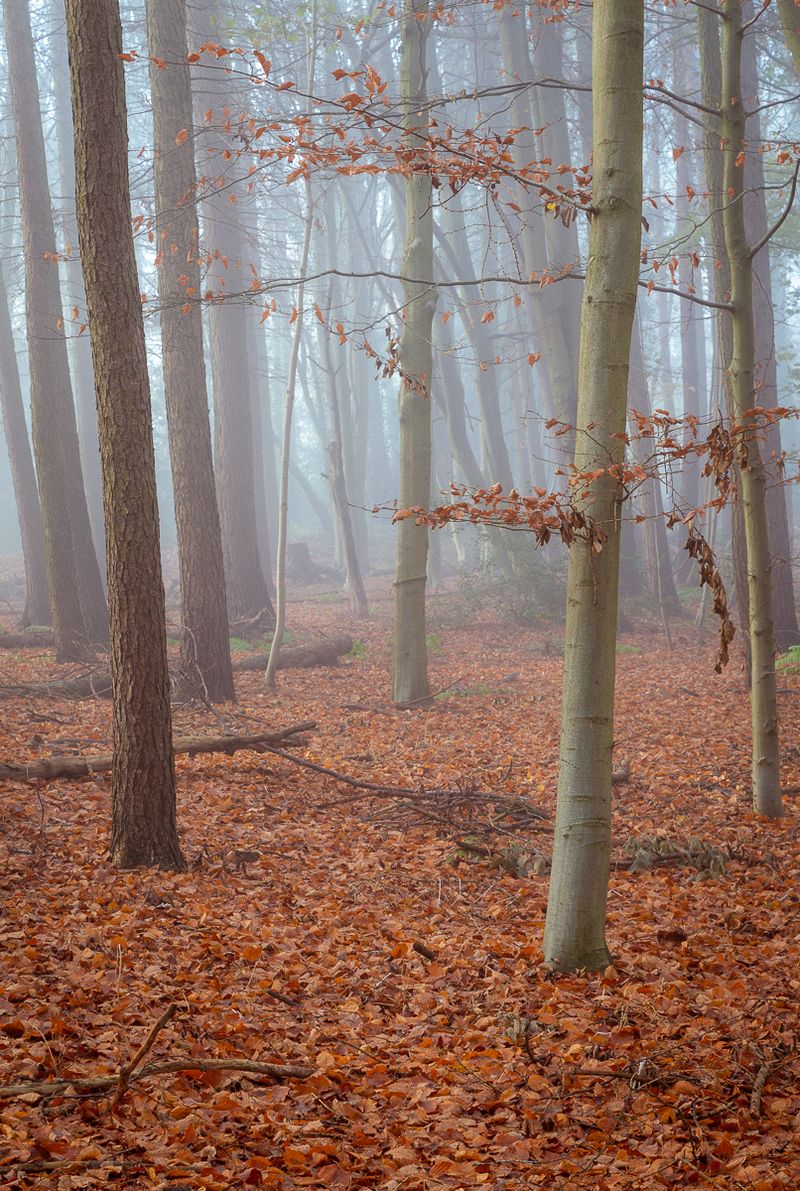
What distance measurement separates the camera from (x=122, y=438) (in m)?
5.16

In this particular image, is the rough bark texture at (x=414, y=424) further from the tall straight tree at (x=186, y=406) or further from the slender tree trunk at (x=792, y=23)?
the slender tree trunk at (x=792, y=23)

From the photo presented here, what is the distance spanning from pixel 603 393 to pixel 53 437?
1000cm

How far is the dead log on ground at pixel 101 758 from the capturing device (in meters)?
6.69

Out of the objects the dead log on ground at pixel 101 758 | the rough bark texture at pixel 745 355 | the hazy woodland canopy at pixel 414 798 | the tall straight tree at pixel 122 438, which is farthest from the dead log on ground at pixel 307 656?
the rough bark texture at pixel 745 355

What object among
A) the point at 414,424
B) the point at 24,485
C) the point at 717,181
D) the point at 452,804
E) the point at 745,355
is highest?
the point at 717,181

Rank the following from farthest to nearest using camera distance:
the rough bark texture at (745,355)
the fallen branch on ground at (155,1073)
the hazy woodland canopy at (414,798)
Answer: the rough bark texture at (745,355) < the hazy woodland canopy at (414,798) < the fallen branch on ground at (155,1073)

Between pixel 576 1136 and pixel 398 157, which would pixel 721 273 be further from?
pixel 576 1136

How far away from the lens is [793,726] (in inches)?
366

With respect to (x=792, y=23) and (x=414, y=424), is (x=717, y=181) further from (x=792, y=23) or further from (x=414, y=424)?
(x=414, y=424)

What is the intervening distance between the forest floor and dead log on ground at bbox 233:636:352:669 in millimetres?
4435

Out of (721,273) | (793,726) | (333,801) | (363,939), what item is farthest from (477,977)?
(721,273)

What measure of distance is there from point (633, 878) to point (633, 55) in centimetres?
470

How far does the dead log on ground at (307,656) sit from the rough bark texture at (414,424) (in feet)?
8.16

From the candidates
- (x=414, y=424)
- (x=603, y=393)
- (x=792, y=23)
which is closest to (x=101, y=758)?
(x=603, y=393)
